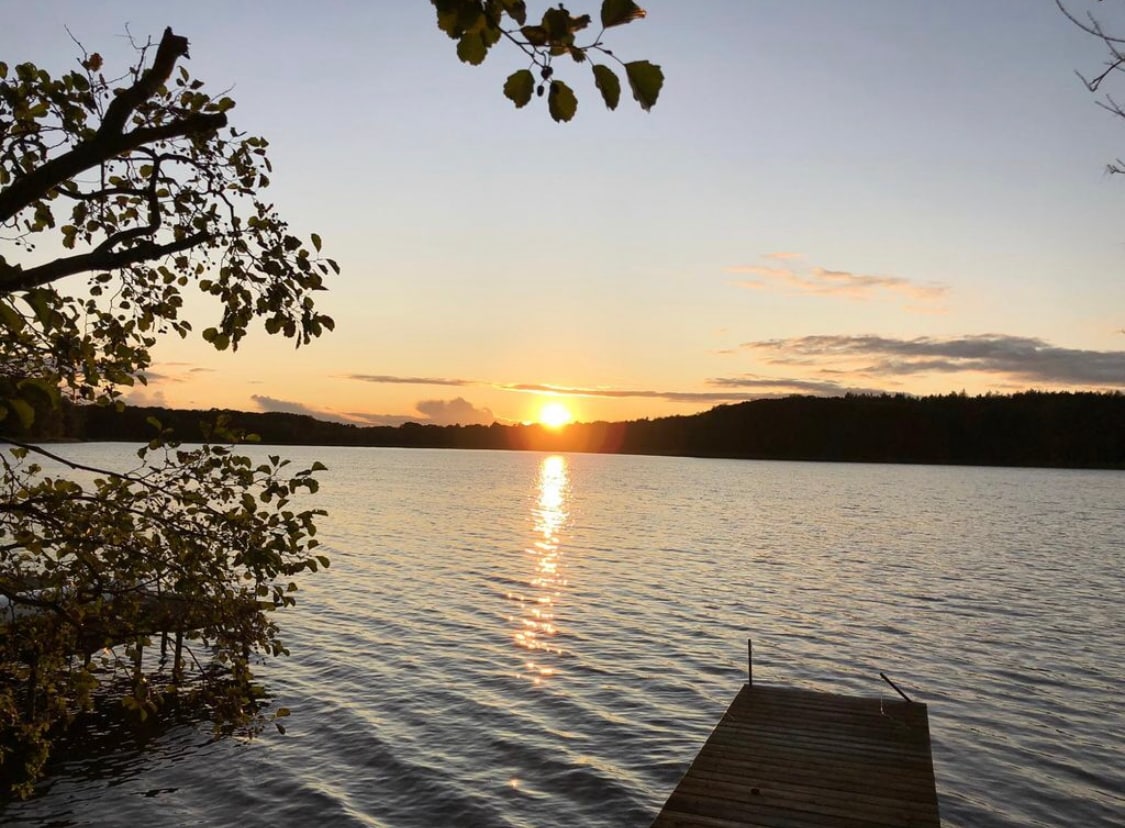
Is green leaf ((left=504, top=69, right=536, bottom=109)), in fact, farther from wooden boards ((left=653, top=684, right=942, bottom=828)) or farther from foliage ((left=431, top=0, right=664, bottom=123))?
wooden boards ((left=653, top=684, right=942, bottom=828))

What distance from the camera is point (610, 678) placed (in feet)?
89.2

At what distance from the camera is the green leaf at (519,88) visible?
3.06 meters

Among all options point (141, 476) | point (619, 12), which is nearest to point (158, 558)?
point (141, 476)

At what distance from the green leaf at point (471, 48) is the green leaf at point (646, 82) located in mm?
708

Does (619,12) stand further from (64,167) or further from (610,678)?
(610,678)

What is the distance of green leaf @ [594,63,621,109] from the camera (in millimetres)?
2895

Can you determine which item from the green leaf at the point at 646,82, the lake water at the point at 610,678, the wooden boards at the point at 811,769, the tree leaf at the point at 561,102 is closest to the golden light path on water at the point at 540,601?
the lake water at the point at 610,678

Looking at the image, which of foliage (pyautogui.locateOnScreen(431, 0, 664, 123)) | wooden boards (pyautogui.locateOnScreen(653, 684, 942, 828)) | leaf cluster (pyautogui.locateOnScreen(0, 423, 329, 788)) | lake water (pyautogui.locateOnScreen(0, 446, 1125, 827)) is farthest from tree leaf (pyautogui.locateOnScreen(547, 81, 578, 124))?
lake water (pyautogui.locateOnScreen(0, 446, 1125, 827))

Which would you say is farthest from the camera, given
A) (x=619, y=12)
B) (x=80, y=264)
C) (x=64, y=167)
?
(x=80, y=264)

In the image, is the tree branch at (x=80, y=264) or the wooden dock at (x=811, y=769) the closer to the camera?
the tree branch at (x=80, y=264)

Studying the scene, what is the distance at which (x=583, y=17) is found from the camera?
2.96m

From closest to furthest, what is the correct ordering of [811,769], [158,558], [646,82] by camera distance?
[646,82], [158,558], [811,769]

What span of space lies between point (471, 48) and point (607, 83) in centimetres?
61

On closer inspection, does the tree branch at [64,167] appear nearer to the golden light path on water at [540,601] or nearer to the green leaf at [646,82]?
the green leaf at [646,82]
